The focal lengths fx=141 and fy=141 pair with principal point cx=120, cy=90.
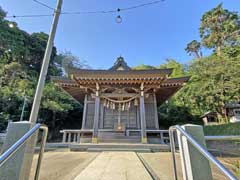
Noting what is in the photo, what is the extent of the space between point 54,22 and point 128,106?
4855 millimetres

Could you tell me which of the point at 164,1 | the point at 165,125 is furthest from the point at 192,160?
the point at 165,125

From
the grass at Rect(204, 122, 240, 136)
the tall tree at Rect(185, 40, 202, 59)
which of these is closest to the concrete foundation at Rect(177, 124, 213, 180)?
the grass at Rect(204, 122, 240, 136)

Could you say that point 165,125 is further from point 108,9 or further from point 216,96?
point 108,9

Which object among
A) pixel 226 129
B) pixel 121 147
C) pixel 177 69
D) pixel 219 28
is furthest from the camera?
pixel 177 69

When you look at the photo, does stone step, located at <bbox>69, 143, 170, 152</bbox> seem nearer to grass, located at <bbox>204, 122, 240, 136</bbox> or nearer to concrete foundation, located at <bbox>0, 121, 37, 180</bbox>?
concrete foundation, located at <bbox>0, 121, 37, 180</bbox>

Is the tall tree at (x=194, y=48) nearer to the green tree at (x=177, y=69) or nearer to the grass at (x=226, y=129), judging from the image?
the green tree at (x=177, y=69)

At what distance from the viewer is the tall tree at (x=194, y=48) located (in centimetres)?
2256

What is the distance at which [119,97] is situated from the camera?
714 centimetres

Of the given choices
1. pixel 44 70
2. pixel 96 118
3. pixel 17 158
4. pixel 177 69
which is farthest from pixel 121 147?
pixel 177 69

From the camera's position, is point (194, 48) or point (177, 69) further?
point (194, 48)

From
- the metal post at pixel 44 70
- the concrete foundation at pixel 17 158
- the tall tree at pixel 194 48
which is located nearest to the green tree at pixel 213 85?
the tall tree at pixel 194 48

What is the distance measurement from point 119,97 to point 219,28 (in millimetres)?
19830

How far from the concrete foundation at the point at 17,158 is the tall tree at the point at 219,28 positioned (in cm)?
2094

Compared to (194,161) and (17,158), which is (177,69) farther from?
(17,158)
